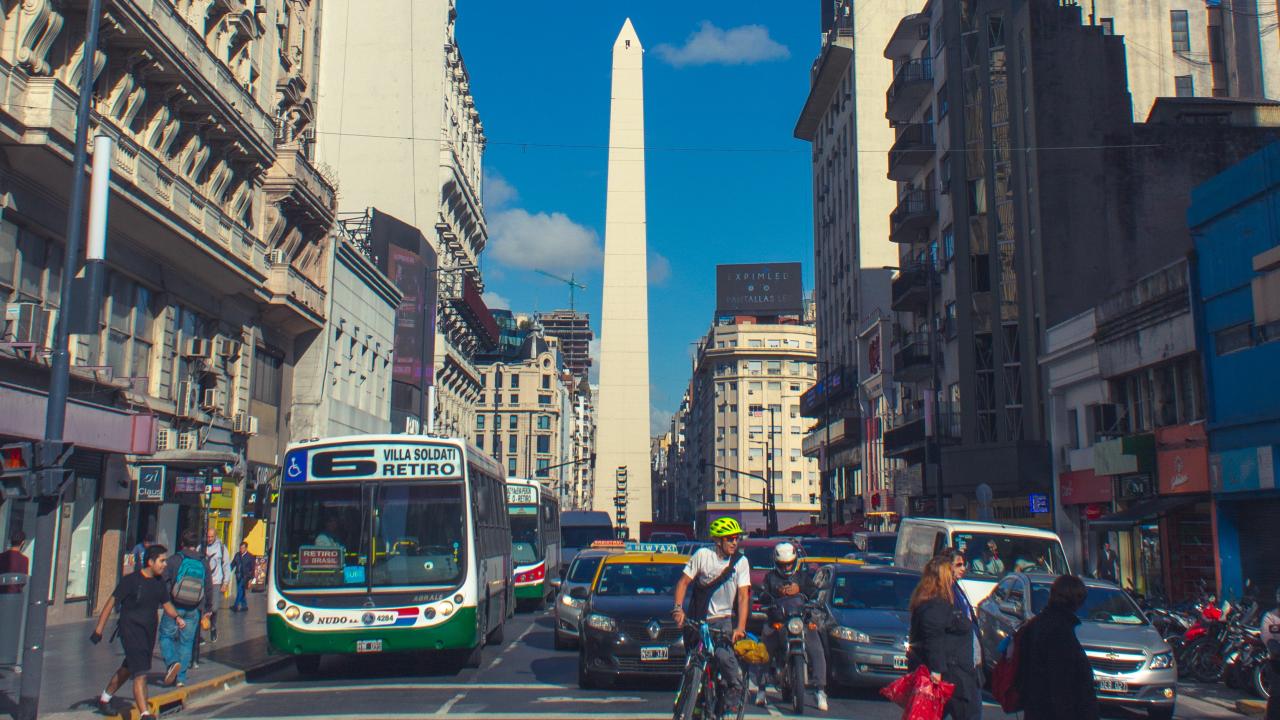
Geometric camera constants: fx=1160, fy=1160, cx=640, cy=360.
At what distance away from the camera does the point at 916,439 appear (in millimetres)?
46594

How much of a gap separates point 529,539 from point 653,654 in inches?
637

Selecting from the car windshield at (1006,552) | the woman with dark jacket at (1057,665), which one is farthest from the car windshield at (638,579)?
the woman with dark jacket at (1057,665)

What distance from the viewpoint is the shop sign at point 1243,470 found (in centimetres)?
2078

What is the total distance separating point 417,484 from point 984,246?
3124 cm

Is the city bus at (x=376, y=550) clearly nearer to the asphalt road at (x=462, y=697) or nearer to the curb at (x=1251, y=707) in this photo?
the asphalt road at (x=462, y=697)

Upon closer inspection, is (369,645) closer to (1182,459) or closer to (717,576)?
(717,576)

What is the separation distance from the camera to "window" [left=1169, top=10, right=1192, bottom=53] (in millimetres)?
42719

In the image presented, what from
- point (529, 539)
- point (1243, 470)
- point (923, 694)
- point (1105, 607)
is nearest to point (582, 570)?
point (529, 539)

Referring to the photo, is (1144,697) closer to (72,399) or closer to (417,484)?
(417,484)

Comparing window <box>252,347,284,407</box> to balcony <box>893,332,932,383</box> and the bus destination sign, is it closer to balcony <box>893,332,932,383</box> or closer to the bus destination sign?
the bus destination sign

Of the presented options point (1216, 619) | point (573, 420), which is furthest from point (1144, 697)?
point (573, 420)

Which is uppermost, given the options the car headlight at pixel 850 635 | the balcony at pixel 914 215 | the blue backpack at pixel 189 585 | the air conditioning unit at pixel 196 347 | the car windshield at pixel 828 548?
the balcony at pixel 914 215

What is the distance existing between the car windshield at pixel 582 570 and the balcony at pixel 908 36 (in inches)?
1398

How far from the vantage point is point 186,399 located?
2564 centimetres
